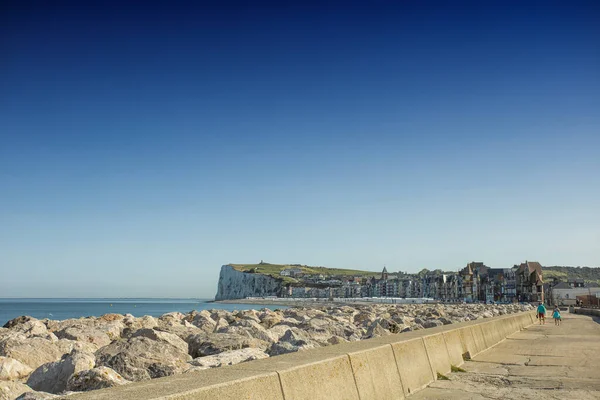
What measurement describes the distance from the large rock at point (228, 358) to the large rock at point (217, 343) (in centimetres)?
111

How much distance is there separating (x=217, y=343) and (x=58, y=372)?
2597mm

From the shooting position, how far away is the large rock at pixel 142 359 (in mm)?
5992

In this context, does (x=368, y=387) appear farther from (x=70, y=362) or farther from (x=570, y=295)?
(x=570, y=295)

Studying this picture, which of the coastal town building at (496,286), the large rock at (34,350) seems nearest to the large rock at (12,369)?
the large rock at (34,350)

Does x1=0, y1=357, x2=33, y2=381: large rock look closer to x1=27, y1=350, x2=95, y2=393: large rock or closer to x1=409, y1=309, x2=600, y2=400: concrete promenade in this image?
x1=27, y1=350, x2=95, y2=393: large rock

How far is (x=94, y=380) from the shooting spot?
4.67 metres

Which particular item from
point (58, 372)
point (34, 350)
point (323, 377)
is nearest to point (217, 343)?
point (58, 372)

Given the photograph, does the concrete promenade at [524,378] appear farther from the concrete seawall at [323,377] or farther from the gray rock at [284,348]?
the gray rock at [284,348]

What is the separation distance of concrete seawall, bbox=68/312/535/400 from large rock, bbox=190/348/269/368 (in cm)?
186

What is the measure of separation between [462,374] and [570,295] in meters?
131

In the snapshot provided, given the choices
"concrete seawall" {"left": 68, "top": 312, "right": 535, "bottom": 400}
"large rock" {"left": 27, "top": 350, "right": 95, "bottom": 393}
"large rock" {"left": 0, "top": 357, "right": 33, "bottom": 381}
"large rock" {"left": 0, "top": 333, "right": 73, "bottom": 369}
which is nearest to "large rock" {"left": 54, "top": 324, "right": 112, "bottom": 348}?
"large rock" {"left": 0, "top": 333, "right": 73, "bottom": 369}

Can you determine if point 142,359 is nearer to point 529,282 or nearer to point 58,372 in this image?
point 58,372

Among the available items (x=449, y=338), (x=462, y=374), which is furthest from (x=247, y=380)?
(x=449, y=338)

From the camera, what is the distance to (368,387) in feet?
14.4
